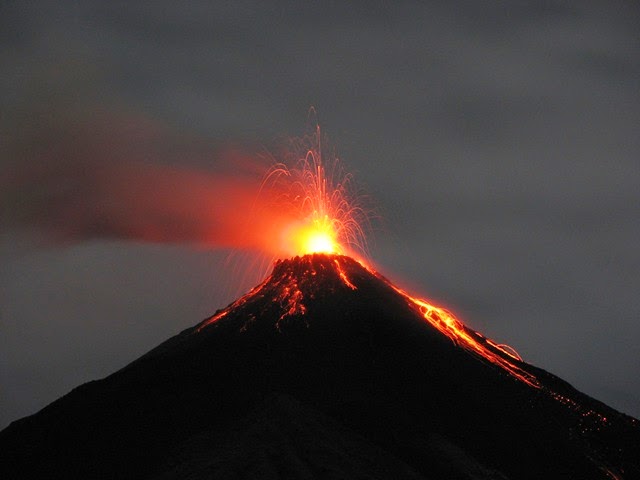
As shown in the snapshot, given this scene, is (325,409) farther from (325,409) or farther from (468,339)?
(468,339)

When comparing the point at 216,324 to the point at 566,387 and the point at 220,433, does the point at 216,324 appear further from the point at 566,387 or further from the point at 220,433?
the point at 566,387

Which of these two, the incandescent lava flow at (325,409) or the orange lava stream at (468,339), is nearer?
the incandescent lava flow at (325,409)

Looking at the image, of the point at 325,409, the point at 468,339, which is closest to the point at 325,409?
the point at 325,409

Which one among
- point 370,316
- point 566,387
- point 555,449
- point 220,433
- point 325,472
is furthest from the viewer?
point 566,387

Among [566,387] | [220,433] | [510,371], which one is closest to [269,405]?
[220,433]

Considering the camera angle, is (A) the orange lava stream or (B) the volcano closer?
(B) the volcano
